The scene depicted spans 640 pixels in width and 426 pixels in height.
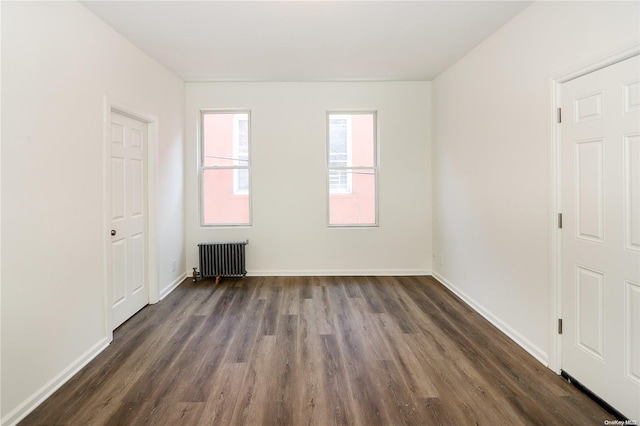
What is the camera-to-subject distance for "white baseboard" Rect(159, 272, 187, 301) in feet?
12.7

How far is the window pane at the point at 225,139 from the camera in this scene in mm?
4727

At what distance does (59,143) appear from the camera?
2.21 metres

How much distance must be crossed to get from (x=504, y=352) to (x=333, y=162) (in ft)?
10.5

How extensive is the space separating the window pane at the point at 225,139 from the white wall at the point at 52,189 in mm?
1695

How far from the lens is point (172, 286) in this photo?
4.15 m

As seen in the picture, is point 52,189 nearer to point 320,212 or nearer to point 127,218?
point 127,218

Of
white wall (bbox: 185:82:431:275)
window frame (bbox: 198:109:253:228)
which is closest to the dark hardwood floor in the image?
white wall (bbox: 185:82:431:275)

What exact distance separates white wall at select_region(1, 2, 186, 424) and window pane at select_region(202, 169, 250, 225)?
5.98ft

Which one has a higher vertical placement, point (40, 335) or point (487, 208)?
point (487, 208)

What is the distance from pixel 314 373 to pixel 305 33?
3.02 meters

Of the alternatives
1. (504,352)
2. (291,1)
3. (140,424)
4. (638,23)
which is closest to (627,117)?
(638,23)

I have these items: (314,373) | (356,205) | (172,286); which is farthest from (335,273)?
(314,373)

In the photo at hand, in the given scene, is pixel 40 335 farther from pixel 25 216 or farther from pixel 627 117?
pixel 627 117

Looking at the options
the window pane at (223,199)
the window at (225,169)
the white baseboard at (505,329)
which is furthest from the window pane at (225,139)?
the white baseboard at (505,329)
